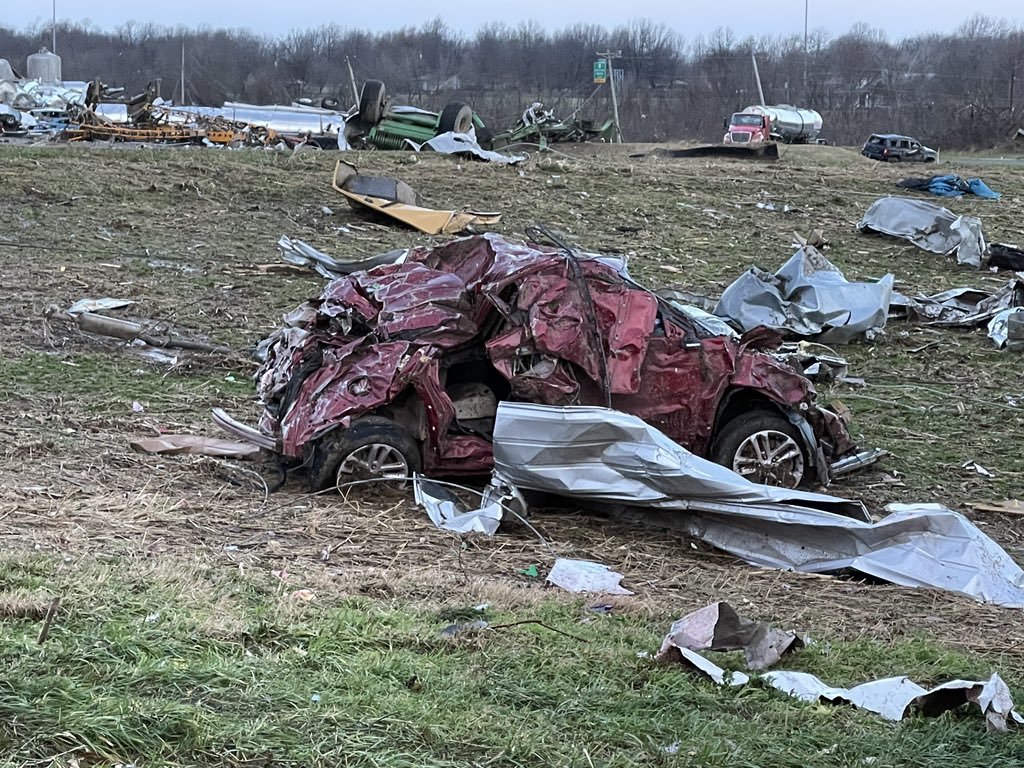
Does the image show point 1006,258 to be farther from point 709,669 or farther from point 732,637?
point 709,669

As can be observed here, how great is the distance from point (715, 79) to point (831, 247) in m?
61.2

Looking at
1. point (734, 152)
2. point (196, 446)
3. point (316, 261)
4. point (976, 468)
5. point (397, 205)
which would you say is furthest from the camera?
point (734, 152)

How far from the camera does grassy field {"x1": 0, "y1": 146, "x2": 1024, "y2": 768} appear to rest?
3600 mm

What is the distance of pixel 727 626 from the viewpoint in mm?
5137

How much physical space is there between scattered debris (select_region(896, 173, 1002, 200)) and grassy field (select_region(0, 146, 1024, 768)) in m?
13.0

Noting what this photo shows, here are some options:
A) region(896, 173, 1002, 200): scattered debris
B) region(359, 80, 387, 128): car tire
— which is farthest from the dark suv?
region(359, 80, 387, 128): car tire

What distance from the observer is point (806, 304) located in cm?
1454

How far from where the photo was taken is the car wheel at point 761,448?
822 centimetres

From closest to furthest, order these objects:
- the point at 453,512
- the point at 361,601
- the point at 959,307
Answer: the point at 361,601, the point at 453,512, the point at 959,307

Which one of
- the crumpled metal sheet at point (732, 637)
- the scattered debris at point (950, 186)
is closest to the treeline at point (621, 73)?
the scattered debris at point (950, 186)

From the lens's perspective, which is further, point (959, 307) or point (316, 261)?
point (316, 261)

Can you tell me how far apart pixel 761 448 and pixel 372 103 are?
23838 mm

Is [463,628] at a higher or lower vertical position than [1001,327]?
lower

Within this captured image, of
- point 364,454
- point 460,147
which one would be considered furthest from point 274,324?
point 460,147
